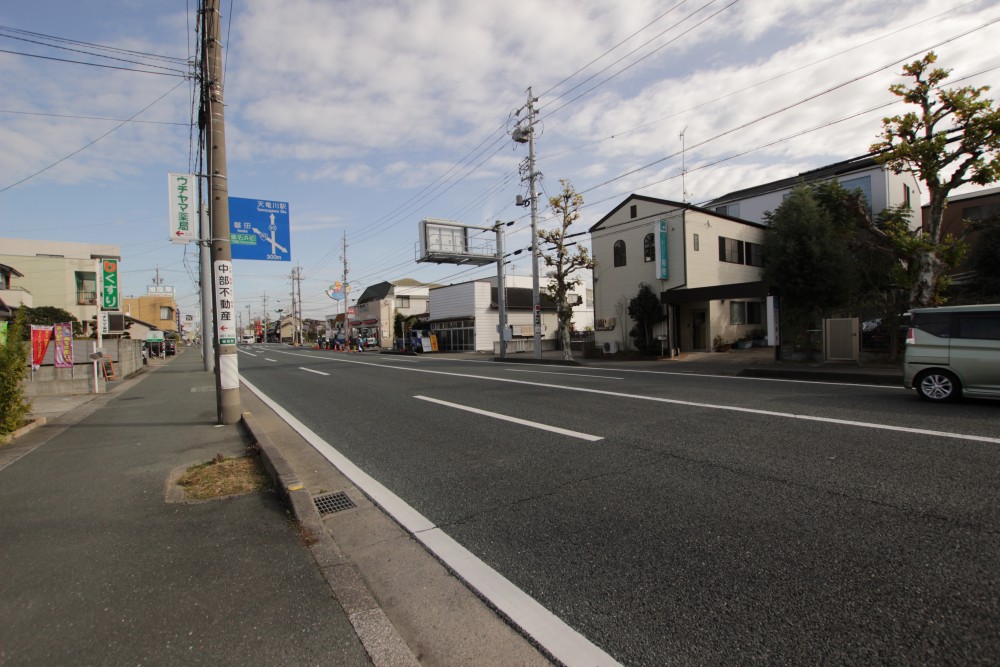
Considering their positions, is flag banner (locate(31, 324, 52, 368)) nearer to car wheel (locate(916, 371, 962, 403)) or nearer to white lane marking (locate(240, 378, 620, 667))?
white lane marking (locate(240, 378, 620, 667))

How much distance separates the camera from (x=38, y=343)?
15195 millimetres

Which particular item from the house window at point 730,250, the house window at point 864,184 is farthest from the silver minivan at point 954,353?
the house window at point 864,184

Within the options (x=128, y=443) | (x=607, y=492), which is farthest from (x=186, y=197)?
(x=607, y=492)

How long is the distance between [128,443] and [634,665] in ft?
26.4

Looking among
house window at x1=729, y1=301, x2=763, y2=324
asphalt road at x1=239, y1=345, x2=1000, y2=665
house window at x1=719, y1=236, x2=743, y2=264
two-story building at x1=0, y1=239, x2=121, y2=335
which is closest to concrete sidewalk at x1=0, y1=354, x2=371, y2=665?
asphalt road at x1=239, y1=345, x2=1000, y2=665

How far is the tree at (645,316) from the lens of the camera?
77.6 ft

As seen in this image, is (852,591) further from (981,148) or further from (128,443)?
(981,148)

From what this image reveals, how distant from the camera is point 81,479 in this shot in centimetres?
548

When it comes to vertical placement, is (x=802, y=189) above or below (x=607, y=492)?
above

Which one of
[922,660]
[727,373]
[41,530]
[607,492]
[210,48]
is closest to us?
[922,660]

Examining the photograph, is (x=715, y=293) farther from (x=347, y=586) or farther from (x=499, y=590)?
(x=347, y=586)

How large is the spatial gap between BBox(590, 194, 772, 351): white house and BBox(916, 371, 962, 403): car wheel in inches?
488

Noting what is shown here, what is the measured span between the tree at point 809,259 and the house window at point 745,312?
589 centimetres

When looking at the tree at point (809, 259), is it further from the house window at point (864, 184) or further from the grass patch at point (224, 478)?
the grass patch at point (224, 478)
